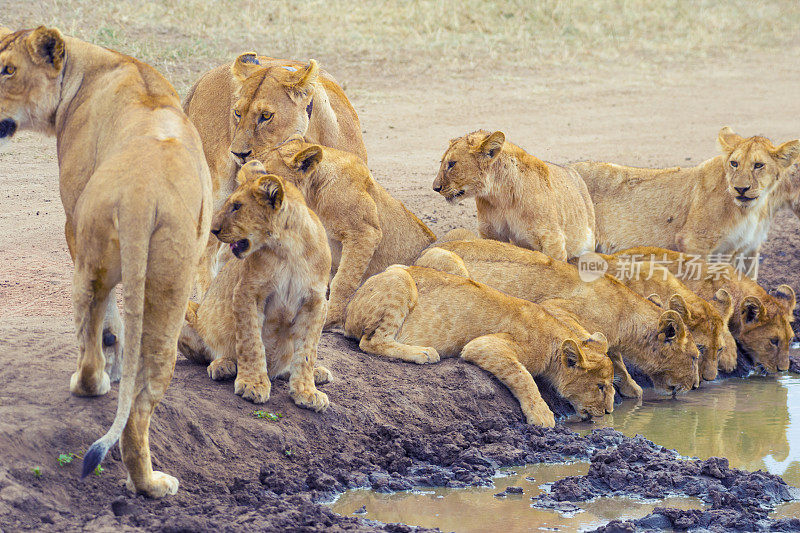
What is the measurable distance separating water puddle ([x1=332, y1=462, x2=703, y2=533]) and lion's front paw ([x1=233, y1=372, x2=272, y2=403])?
75cm

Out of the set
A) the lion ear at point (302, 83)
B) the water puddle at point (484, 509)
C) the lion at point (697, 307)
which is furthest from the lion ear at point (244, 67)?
the water puddle at point (484, 509)

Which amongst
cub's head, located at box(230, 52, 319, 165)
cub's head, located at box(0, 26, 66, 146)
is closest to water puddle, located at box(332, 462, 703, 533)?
cub's head, located at box(0, 26, 66, 146)

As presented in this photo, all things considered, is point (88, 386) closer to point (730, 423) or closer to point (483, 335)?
point (483, 335)

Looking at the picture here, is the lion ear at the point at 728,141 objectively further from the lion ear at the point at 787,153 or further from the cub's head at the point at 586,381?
the cub's head at the point at 586,381

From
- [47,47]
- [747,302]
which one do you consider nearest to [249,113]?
[47,47]

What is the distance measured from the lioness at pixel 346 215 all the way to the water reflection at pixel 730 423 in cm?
205

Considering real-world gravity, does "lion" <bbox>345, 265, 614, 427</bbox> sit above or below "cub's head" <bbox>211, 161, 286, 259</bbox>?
below

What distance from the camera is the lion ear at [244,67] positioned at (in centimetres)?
827

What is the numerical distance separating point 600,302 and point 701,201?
2421 millimetres

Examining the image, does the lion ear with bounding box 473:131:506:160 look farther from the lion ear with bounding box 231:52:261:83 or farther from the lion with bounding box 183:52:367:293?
the lion ear with bounding box 231:52:261:83

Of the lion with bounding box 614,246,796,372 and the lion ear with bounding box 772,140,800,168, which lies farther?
the lion ear with bounding box 772,140,800,168

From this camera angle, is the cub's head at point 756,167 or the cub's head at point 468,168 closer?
the cub's head at point 468,168

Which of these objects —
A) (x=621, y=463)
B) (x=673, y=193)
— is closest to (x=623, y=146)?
(x=673, y=193)

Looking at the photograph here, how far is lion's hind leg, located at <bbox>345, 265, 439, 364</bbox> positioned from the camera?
23.3ft
